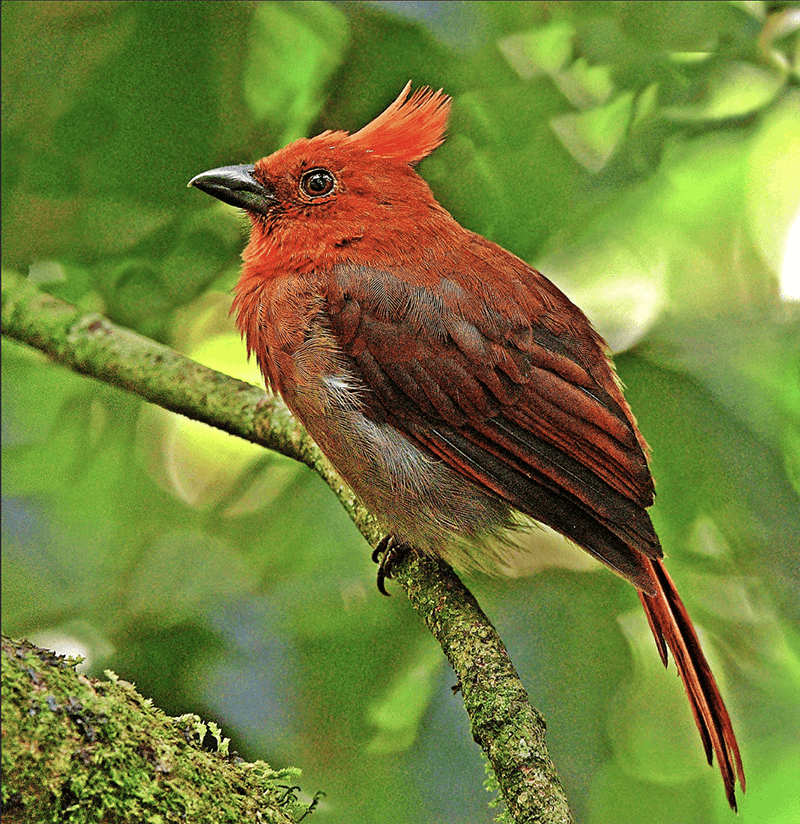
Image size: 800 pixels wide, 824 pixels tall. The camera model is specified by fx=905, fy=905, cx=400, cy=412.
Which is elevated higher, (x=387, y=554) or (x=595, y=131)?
(x=595, y=131)

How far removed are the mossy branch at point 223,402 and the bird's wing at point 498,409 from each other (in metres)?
0.27

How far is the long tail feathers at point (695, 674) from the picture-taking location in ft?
5.90

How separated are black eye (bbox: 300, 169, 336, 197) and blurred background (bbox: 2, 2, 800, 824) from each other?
0.60 feet

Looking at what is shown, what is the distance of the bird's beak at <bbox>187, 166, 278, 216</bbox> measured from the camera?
71.2 inches

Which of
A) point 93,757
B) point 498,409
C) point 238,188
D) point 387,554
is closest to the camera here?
point 93,757

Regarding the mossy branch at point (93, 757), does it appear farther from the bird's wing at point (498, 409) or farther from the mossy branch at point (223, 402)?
the bird's wing at point (498, 409)

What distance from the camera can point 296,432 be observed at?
6.51ft

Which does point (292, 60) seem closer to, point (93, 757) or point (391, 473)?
point (391, 473)

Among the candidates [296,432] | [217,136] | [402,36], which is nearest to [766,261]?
[402,36]

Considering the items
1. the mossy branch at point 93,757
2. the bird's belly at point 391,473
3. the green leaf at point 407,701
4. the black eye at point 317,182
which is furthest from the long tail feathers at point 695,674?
the black eye at point 317,182

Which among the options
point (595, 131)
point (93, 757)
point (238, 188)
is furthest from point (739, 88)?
point (93, 757)

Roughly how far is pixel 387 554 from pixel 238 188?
0.82 m

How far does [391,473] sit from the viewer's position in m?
1.73

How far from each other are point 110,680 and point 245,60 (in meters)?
1.35
